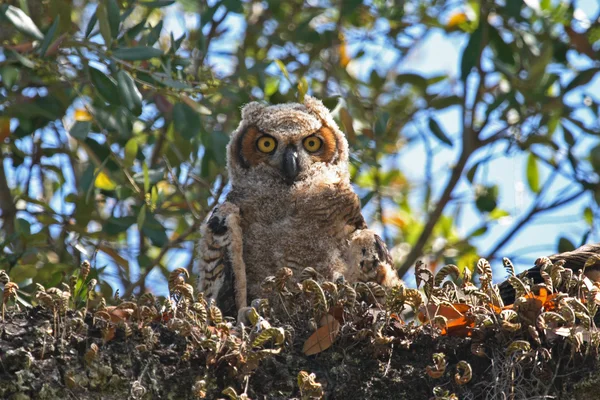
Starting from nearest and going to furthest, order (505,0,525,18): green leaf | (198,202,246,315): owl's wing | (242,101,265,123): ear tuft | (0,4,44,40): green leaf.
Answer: (198,202,246,315): owl's wing, (0,4,44,40): green leaf, (242,101,265,123): ear tuft, (505,0,525,18): green leaf

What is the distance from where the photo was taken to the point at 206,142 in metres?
4.85

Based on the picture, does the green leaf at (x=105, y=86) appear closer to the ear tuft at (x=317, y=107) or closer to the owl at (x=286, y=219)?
the owl at (x=286, y=219)

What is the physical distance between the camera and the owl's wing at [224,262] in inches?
152

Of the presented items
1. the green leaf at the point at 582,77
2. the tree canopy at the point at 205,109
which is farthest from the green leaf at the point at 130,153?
the green leaf at the point at 582,77

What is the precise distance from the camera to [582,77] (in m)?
6.14

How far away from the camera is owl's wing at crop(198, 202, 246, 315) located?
12.7 feet

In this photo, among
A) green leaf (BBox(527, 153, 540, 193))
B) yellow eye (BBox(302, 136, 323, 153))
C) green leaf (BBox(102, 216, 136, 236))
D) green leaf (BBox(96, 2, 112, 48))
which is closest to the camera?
green leaf (BBox(96, 2, 112, 48))

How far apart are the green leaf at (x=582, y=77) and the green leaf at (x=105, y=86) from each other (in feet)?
11.8

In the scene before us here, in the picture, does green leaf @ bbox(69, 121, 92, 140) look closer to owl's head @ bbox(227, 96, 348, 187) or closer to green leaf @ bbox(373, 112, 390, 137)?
owl's head @ bbox(227, 96, 348, 187)

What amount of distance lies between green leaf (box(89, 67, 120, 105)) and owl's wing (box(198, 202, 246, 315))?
77 cm

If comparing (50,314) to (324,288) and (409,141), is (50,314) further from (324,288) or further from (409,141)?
(409,141)

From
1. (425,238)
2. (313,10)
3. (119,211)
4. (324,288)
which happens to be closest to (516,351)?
(324,288)

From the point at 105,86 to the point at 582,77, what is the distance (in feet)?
12.1

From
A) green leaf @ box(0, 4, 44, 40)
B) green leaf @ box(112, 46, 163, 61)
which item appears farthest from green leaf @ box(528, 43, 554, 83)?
green leaf @ box(0, 4, 44, 40)
